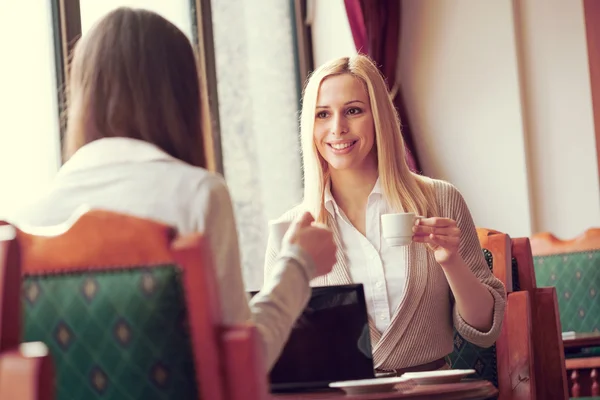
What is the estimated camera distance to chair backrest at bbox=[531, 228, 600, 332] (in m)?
4.37

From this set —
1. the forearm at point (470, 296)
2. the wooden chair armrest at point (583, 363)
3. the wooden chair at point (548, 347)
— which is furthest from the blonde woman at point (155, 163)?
the wooden chair armrest at point (583, 363)

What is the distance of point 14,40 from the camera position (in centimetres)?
395

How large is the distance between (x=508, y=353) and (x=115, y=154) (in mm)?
1631

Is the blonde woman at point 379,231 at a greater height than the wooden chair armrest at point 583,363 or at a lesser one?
greater

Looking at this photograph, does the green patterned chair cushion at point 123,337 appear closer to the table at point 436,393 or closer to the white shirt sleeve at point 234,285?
the white shirt sleeve at point 234,285

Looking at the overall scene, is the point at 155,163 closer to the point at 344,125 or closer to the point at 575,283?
the point at 344,125

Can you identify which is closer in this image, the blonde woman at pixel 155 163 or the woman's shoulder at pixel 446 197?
the blonde woman at pixel 155 163

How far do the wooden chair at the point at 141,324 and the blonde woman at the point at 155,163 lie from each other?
0.65 feet

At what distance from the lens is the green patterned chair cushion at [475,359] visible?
2846mm

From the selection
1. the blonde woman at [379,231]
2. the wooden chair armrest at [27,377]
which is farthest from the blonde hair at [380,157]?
the wooden chair armrest at [27,377]

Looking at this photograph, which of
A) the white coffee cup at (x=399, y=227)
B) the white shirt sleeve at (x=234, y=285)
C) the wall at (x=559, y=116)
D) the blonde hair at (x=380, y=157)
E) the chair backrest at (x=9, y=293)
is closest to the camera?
the chair backrest at (x=9, y=293)

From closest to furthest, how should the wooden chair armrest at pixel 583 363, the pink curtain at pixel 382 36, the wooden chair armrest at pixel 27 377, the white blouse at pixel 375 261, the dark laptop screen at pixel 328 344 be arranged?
the wooden chair armrest at pixel 27 377 < the dark laptop screen at pixel 328 344 < the white blouse at pixel 375 261 < the wooden chair armrest at pixel 583 363 < the pink curtain at pixel 382 36

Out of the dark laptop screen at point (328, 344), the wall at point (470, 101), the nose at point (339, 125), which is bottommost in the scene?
the dark laptop screen at point (328, 344)

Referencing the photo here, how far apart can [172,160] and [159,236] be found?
297 millimetres
